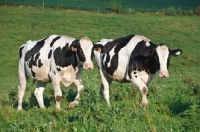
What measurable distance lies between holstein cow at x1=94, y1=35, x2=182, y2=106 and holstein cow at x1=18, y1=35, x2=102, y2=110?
1.95 feet

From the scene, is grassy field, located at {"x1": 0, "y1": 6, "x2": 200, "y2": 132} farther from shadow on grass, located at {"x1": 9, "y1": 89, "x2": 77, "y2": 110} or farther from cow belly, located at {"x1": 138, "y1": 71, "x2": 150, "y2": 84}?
cow belly, located at {"x1": 138, "y1": 71, "x2": 150, "y2": 84}

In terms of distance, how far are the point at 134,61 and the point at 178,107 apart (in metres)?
3.12

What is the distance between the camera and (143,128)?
949 centimetres

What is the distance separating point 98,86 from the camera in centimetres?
1928

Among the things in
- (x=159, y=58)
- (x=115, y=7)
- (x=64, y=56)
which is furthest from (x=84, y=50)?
(x=115, y=7)

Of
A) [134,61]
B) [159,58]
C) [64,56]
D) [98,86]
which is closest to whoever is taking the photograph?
[159,58]

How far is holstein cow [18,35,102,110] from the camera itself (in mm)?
14172

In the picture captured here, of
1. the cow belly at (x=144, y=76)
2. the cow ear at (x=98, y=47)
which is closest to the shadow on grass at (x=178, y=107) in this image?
the cow belly at (x=144, y=76)

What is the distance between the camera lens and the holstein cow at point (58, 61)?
14172 mm

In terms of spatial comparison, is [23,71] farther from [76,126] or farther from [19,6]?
[19,6]

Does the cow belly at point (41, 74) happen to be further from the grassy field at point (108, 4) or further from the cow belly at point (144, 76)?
the grassy field at point (108, 4)

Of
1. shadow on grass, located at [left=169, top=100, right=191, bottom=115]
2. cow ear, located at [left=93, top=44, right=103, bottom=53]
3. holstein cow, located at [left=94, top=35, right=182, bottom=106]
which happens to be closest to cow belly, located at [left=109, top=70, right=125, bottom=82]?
holstein cow, located at [left=94, top=35, right=182, bottom=106]

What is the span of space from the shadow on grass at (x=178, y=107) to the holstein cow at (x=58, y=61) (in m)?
2.95

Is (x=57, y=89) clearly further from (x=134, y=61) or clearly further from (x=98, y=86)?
(x=98, y=86)
